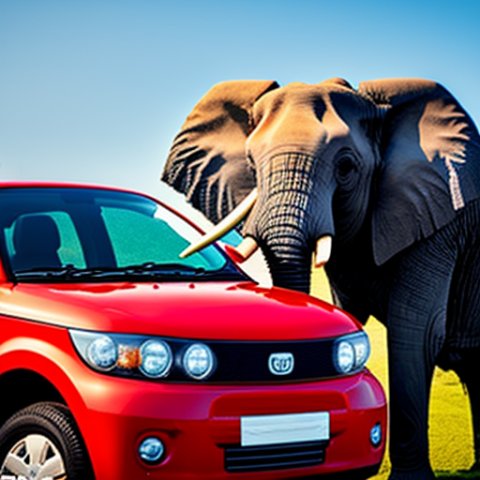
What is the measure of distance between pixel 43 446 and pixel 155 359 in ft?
2.09

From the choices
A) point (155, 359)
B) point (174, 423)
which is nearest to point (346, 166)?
point (155, 359)

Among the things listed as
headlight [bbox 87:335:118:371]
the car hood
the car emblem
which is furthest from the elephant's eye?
headlight [bbox 87:335:118:371]

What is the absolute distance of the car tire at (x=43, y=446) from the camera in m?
4.73

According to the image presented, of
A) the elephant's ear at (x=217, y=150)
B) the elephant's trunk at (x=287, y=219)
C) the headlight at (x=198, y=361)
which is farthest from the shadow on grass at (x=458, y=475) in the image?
→ the headlight at (x=198, y=361)

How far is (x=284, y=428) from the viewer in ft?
16.1

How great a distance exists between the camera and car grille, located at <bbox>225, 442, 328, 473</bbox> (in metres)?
4.80

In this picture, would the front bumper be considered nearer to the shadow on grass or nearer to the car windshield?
the car windshield

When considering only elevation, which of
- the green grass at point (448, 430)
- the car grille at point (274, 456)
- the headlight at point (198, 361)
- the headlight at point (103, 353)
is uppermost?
the headlight at point (103, 353)

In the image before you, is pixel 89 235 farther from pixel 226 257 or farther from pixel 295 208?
pixel 295 208

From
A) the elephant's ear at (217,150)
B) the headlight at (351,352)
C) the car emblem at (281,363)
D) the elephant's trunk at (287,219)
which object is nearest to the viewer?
the car emblem at (281,363)

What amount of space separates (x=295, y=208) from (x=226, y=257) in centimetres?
180

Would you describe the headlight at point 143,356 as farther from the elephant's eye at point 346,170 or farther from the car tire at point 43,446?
the elephant's eye at point 346,170

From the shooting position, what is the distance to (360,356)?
5.46 m

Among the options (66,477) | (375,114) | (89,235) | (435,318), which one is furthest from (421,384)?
(66,477)
